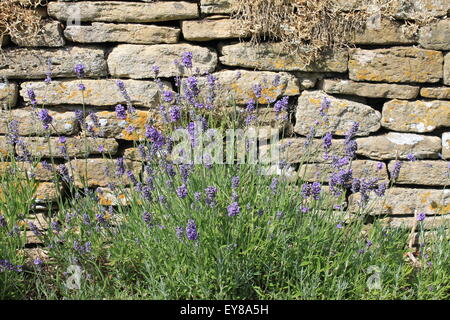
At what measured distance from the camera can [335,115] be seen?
12.7 feet

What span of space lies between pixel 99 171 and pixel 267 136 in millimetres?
1133

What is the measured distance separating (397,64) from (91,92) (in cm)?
200

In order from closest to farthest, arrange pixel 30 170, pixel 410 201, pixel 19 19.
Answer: pixel 19 19 < pixel 30 170 < pixel 410 201

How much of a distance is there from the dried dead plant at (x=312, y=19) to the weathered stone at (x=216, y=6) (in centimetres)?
4

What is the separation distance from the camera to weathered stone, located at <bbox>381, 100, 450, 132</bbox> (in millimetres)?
3859

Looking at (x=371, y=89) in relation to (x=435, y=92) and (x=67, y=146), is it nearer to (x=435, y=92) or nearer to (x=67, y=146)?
(x=435, y=92)

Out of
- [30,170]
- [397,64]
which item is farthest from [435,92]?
[30,170]

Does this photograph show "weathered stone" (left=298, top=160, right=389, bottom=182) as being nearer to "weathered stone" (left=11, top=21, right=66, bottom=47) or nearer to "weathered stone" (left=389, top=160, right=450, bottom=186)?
"weathered stone" (left=389, top=160, right=450, bottom=186)

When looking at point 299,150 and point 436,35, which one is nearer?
point 436,35

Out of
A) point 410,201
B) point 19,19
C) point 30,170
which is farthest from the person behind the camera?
point 410,201

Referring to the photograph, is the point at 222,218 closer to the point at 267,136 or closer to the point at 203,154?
the point at 203,154

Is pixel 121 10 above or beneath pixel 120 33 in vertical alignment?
above

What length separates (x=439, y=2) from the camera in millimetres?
3758

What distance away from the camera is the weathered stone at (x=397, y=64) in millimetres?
3799
